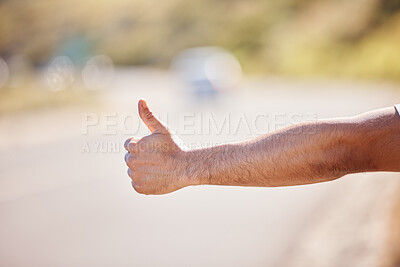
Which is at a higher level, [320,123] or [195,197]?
[320,123]

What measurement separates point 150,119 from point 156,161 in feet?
0.66

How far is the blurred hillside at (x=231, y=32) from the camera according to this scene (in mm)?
39469

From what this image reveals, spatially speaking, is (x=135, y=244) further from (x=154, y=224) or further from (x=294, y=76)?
(x=294, y=76)

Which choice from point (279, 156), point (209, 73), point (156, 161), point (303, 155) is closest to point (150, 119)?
point (156, 161)

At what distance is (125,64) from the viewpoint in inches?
2549

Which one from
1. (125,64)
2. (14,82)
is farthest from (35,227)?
(125,64)

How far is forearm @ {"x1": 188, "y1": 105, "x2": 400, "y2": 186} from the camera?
2602 millimetres

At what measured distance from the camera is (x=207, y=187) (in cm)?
1038

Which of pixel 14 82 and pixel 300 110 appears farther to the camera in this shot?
pixel 14 82

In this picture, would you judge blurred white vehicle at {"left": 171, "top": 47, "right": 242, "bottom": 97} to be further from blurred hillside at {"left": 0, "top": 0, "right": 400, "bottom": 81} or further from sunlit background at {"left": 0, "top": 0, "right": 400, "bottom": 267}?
blurred hillside at {"left": 0, "top": 0, "right": 400, "bottom": 81}

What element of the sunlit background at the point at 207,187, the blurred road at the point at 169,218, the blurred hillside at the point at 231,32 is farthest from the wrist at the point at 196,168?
the blurred hillside at the point at 231,32

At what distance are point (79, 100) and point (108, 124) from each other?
18.0ft

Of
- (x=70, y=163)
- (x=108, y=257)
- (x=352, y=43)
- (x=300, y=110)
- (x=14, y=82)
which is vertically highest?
(x=352, y=43)

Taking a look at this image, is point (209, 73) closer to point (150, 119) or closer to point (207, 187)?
point (207, 187)
